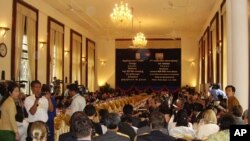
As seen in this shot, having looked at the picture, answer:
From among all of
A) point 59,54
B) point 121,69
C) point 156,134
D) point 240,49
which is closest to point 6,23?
point 59,54

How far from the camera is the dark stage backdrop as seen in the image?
26766 mm

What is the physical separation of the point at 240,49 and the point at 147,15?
9642mm

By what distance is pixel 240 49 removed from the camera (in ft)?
34.7

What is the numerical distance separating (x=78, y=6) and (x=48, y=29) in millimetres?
1831

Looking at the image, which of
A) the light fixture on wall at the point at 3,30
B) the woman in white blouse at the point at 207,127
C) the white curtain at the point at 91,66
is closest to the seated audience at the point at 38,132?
the woman in white blouse at the point at 207,127

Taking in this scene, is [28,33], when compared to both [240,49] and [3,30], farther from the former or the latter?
[240,49]

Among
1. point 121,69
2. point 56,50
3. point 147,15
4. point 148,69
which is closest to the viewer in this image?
point 56,50

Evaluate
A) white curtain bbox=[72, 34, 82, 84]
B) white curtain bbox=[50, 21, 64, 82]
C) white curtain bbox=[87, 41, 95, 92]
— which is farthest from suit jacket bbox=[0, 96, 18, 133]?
white curtain bbox=[87, 41, 95, 92]

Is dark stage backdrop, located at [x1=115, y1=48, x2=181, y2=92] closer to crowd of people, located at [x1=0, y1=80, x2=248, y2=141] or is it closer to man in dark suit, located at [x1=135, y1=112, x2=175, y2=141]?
crowd of people, located at [x1=0, y1=80, x2=248, y2=141]

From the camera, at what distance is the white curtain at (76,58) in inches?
830

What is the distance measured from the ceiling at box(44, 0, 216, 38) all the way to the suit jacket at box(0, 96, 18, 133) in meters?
9.73

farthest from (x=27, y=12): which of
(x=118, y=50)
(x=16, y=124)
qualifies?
(x=118, y=50)

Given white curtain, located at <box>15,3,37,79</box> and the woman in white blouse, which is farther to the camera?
white curtain, located at <box>15,3,37,79</box>

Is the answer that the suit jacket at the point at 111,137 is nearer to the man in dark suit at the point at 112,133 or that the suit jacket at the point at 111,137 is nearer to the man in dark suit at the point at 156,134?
the man in dark suit at the point at 112,133
